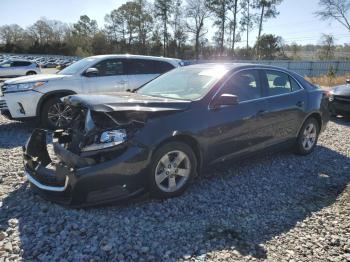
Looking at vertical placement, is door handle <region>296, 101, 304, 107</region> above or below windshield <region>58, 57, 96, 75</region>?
below

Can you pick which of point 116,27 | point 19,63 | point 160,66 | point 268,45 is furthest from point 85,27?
point 160,66

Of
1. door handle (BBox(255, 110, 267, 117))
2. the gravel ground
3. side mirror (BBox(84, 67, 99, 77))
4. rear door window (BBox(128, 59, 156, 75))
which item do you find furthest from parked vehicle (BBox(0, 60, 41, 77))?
door handle (BBox(255, 110, 267, 117))

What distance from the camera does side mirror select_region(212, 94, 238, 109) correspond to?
3916 mm

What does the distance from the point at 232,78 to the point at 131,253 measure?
2.68m

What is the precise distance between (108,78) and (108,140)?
15.8 ft

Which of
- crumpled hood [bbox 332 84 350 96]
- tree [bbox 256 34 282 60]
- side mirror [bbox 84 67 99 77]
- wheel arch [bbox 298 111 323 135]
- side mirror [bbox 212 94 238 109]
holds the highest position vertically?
tree [bbox 256 34 282 60]

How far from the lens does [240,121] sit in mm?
4289

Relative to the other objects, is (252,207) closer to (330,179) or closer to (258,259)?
(258,259)

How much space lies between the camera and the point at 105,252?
2.75m

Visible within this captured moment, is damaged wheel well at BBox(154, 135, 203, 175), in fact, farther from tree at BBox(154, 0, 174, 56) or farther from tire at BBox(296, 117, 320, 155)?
tree at BBox(154, 0, 174, 56)

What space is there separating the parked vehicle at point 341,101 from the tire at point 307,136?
12.8ft

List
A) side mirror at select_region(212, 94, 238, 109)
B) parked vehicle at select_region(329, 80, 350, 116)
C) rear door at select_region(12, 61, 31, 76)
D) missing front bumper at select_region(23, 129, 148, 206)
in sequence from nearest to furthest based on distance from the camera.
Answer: missing front bumper at select_region(23, 129, 148, 206) → side mirror at select_region(212, 94, 238, 109) → parked vehicle at select_region(329, 80, 350, 116) → rear door at select_region(12, 61, 31, 76)

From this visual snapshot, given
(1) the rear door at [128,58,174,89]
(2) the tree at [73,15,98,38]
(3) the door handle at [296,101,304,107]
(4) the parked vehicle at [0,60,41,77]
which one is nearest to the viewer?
(3) the door handle at [296,101,304,107]

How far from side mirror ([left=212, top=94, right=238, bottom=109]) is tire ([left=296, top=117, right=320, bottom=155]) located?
219 cm
